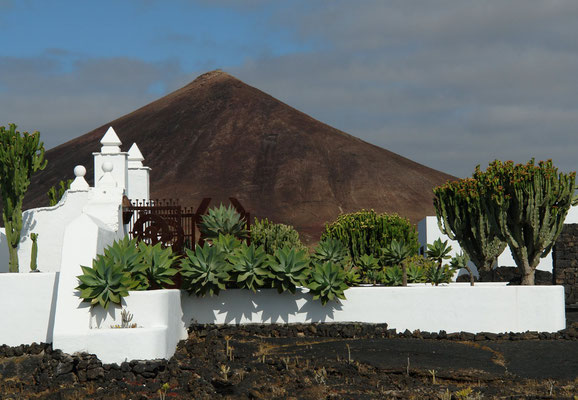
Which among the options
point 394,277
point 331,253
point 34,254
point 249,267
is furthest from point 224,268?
point 34,254

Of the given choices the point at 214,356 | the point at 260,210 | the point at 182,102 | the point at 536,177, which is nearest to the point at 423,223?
the point at 536,177

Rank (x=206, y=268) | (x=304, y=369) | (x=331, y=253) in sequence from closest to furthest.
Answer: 1. (x=304, y=369)
2. (x=206, y=268)
3. (x=331, y=253)

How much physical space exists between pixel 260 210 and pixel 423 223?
58.6 metres

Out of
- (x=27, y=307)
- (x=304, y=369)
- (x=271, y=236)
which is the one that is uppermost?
(x=271, y=236)

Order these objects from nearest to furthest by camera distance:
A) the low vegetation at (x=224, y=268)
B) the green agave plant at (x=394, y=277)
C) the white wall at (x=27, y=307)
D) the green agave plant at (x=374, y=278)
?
the low vegetation at (x=224, y=268), the white wall at (x=27, y=307), the green agave plant at (x=394, y=277), the green agave plant at (x=374, y=278)

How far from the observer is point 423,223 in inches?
1743

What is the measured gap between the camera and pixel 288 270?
55.9ft

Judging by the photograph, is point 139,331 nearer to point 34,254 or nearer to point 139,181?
point 34,254

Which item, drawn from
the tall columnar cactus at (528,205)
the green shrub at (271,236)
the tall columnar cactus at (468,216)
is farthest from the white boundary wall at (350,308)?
the green shrub at (271,236)

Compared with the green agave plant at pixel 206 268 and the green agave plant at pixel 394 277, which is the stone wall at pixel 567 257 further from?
the green agave plant at pixel 206 268

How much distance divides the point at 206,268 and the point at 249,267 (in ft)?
3.52

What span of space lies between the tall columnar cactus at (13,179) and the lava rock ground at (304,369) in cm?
483

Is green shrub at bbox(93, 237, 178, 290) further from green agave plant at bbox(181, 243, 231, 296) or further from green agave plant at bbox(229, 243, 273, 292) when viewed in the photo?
green agave plant at bbox(229, 243, 273, 292)

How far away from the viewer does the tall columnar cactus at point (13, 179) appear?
19.5 meters
